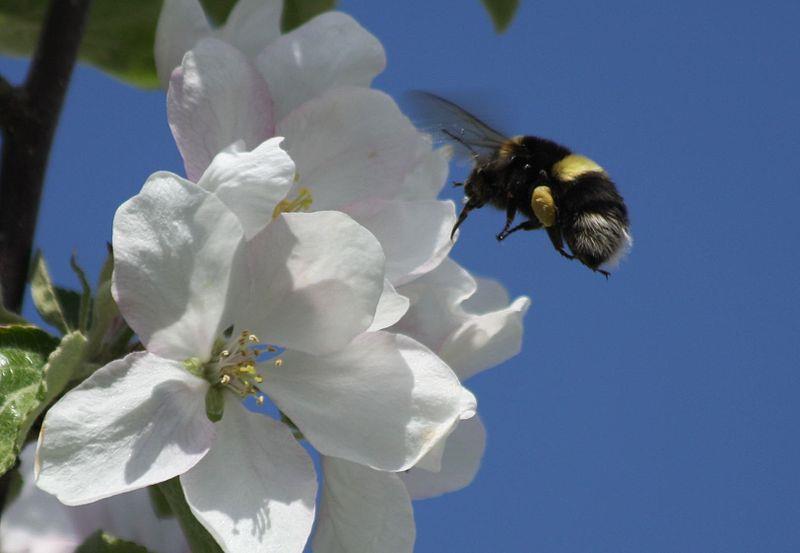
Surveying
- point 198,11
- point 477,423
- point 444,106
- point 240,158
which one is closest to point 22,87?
point 198,11

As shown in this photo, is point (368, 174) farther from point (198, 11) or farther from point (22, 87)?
point (22, 87)

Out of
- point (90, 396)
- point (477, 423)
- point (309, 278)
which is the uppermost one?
point (309, 278)

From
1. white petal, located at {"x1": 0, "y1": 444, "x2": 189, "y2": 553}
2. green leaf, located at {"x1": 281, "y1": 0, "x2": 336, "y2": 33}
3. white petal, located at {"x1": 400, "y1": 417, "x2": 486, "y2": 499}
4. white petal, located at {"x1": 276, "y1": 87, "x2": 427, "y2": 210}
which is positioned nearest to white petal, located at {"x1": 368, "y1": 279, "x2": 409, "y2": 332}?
white petal, located at {"x1": 276, "y1": 87, "x2": 427, "y2": 210}

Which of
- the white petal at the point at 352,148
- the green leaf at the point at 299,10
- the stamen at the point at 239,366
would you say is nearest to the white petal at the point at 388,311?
the stamen at the point at 239,366

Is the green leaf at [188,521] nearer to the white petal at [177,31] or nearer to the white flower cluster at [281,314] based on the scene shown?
the white flower cluster at [281,314]

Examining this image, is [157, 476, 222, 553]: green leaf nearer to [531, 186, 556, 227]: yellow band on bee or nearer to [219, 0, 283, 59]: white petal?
[219, 0, 283, 59]: white petal

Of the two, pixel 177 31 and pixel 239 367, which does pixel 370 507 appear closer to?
pixel 239 367
